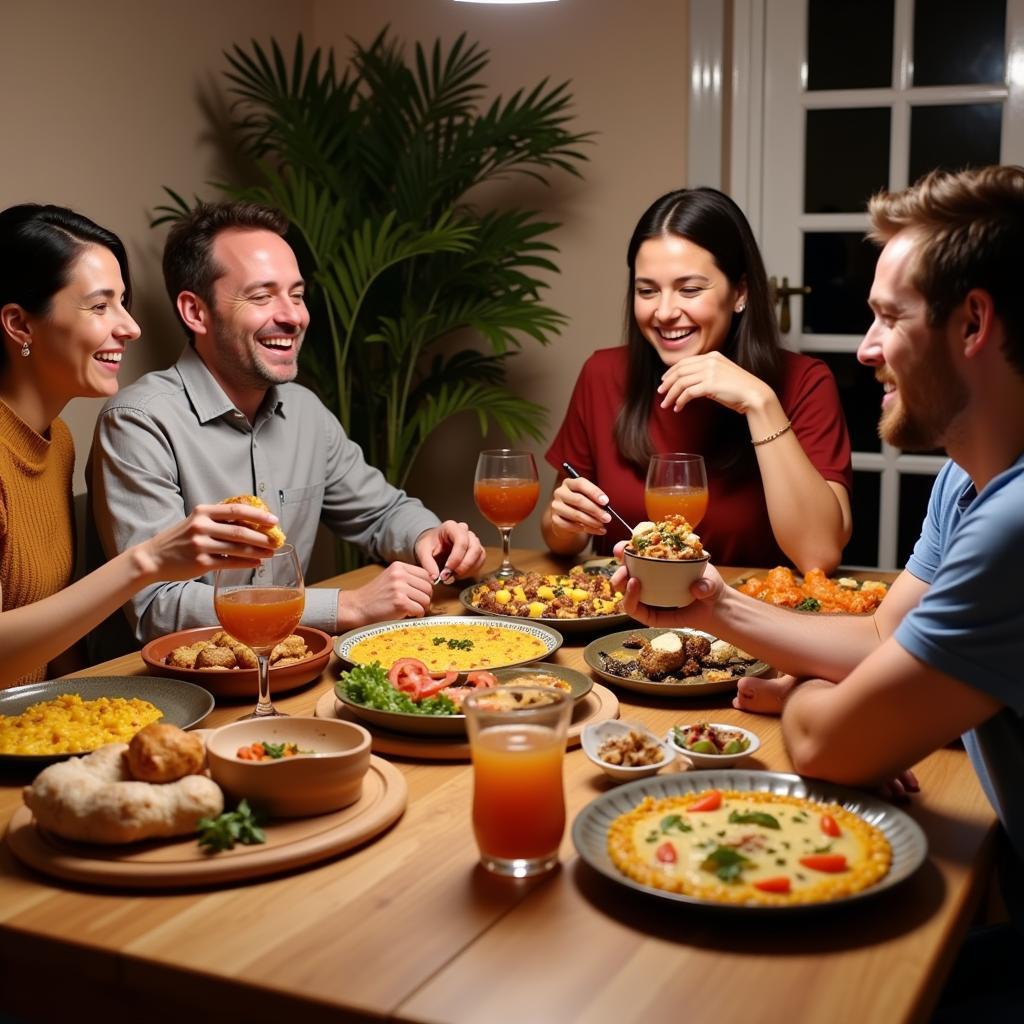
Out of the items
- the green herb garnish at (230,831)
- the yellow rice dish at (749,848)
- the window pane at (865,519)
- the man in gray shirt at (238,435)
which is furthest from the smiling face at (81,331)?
the window pane at (865,519)

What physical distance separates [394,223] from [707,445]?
4.87 ft

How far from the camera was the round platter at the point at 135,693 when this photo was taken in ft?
5.48

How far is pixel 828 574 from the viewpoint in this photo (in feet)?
8.52

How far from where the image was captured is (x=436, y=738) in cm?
160

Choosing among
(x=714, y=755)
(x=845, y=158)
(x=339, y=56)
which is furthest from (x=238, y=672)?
(x=339, y=56)

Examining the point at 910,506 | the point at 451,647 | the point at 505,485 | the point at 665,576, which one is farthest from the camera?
the point at 910,506

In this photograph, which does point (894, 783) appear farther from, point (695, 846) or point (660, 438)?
point (660, 438)

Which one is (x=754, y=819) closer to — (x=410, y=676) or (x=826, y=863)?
(x=826, y=863)

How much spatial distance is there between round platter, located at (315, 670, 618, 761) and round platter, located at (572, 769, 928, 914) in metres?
0.20

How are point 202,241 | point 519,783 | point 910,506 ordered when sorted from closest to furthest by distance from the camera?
point 519,783 < point 202,241 < point 910,506

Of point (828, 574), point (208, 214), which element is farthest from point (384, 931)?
point (208, 214)

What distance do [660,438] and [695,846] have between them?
185 centimetres

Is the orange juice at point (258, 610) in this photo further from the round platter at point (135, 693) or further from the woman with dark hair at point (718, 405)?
the woman with dark hair at point (718, 405)

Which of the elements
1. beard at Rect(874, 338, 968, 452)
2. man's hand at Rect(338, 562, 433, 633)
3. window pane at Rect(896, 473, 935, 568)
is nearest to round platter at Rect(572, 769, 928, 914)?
beard at Rect(874, 338, 968, 452)
